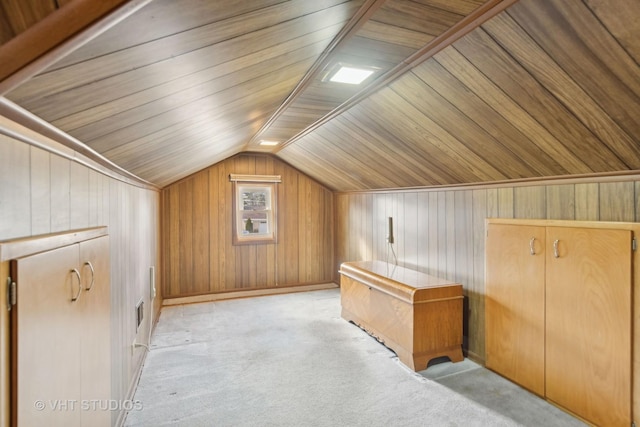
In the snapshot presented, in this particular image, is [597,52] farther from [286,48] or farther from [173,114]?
[173,114]

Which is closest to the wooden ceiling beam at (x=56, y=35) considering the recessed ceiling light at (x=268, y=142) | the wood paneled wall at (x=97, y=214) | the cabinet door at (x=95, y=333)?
the wood paneled wall at (x=97, y=214)

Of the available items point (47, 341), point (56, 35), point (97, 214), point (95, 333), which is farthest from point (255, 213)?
point (56, 35)

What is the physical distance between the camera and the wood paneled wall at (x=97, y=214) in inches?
36.4

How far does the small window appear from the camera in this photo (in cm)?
565

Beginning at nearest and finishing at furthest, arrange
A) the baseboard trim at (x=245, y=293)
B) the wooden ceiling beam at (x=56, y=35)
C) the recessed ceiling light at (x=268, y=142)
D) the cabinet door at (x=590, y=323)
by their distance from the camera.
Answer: the wooden ceiling beam at (x=56, y=35)
the cabinet door at (x=590, y=323)
the recessed ceiling light at (x=268, y=142)
the baseboard trim at (x=245, y=293)

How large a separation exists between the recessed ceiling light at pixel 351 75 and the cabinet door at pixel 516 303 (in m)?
1.64

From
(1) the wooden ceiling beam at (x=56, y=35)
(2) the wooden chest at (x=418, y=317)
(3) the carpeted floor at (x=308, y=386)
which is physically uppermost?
(1) the wooden ceiling beam at (x=56, y=35)

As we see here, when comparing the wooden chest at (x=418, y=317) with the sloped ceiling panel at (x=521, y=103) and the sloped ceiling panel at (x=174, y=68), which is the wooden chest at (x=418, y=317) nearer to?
the sloped ceiling panel at (x=521, y=103)

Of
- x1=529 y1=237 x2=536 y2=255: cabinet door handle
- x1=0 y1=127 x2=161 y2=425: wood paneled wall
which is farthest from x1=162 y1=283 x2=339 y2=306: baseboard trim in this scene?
x1=529 y1=237 x2=536 y2=255: cabinet door handle

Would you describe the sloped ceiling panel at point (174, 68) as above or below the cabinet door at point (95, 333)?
above

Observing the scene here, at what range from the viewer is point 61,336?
113 centimetres

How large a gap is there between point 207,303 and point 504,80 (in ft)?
15.5

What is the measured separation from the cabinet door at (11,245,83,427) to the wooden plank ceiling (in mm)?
446

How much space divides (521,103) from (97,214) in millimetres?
2276
